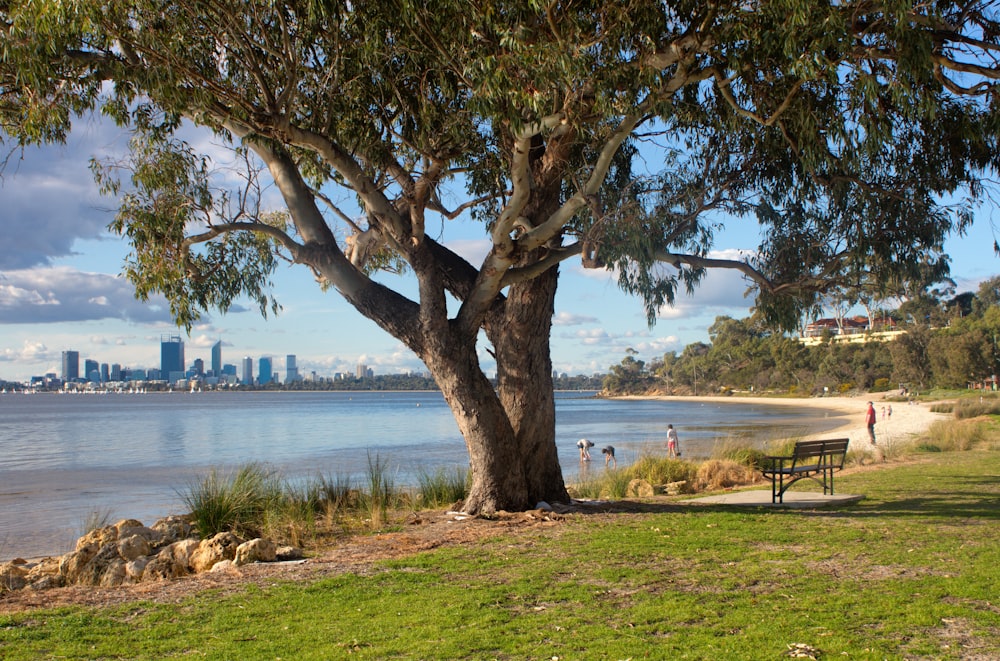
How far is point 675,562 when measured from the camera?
6664 millimetres

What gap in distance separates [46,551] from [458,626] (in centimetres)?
858

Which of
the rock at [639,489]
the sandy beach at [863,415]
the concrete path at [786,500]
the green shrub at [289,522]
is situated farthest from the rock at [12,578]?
the sandy beach at [863,415]

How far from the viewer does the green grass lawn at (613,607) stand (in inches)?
175

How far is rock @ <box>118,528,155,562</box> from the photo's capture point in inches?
303

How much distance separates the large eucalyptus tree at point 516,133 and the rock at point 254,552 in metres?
2.85

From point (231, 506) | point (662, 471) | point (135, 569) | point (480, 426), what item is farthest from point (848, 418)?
point (135, 569)

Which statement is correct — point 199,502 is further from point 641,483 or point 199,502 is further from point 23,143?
point 641,483

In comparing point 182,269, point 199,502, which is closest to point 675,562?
point 199,502

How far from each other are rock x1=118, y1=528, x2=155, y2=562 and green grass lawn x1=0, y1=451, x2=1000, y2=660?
2154mm

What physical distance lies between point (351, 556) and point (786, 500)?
5.72m

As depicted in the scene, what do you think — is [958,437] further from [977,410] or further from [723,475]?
[977,410]

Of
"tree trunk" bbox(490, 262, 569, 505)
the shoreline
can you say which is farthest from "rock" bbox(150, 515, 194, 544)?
"tree trunk" bbox(490, 262, 569, 505)

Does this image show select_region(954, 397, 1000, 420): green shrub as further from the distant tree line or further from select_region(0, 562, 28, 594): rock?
select_region(0, 562, 28, 594): rock

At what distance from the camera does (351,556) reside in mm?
7449
